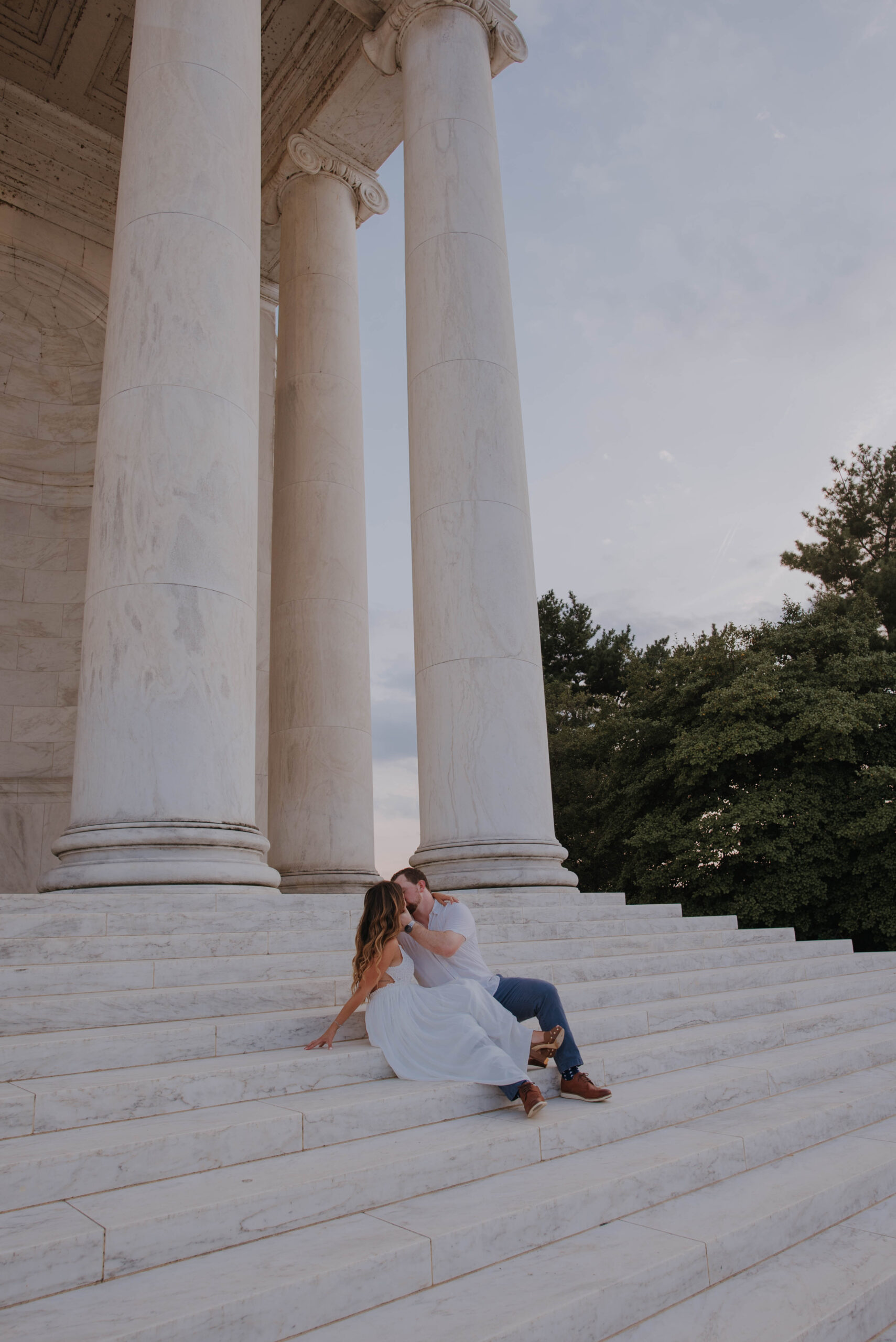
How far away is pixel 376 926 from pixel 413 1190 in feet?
31.5

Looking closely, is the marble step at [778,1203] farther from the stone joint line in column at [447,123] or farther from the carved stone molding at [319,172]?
the carved stone molding at [319,172]

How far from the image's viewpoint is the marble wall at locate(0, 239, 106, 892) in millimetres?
81438

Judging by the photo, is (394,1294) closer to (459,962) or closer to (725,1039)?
(459,962)

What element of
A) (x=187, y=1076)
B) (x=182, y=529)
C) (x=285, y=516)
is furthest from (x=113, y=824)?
(x=285, y=516)

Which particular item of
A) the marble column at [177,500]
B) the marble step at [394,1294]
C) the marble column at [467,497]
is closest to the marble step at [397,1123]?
the marble step at [394,1294]

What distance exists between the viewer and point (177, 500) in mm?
42594

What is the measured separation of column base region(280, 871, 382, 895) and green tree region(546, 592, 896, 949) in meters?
67.4

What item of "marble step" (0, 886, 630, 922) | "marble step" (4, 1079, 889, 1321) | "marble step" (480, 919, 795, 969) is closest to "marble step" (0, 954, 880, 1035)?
Result: "marble step" (480, 919, 795, 969)

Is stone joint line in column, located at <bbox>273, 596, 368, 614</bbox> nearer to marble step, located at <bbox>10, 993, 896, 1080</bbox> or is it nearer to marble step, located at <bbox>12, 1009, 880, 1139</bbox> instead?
marble step, located at <bbox>10, 993, 896, 1080</bbox>

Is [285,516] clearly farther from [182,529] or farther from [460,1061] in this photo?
[460,1061]

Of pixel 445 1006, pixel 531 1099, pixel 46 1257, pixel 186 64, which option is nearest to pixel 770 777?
pixel 445 1006

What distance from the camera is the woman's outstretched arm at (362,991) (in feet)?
92.0

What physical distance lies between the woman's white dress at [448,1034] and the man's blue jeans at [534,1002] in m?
0.93

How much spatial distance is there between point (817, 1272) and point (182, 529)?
3673 cm
